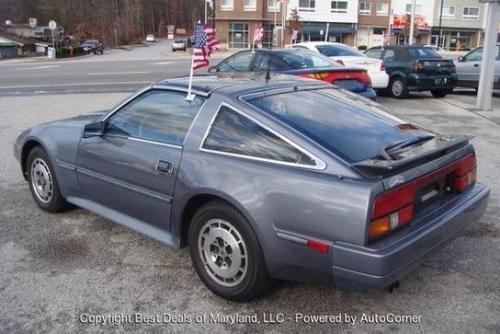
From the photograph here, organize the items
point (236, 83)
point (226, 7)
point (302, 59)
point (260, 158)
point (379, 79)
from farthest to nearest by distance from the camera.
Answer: point (226, 7) < point (379, 79) < point (302, 59) < point (236, 83) < point (260, 158)

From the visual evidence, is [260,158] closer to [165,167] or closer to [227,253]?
[227,253]

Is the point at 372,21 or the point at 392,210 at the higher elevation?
the point at 372,21

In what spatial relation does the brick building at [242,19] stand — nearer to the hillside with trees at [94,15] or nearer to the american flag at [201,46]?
the hillside with trees at [94,15]

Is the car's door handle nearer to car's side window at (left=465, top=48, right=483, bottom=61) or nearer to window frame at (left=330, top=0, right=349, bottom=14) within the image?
car's side window at (left=465, top=48, right=483, bottom=61)

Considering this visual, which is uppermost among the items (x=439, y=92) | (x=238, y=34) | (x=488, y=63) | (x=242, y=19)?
(x=242, y=19)

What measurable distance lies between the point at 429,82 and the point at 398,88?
81 cm

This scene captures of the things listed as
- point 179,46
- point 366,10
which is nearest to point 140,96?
point 179,46

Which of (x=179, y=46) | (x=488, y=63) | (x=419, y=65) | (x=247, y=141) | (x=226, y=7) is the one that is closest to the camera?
(x=247, y=141)

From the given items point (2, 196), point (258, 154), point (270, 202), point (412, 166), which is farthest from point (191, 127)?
point (2, 196)

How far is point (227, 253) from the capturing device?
11.2 feet

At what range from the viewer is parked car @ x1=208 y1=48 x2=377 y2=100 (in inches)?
376

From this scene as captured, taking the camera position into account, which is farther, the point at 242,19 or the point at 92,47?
the point at 242,19

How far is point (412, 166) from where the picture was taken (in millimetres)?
3174

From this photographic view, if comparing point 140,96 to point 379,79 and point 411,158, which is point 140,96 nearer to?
point 411,158
